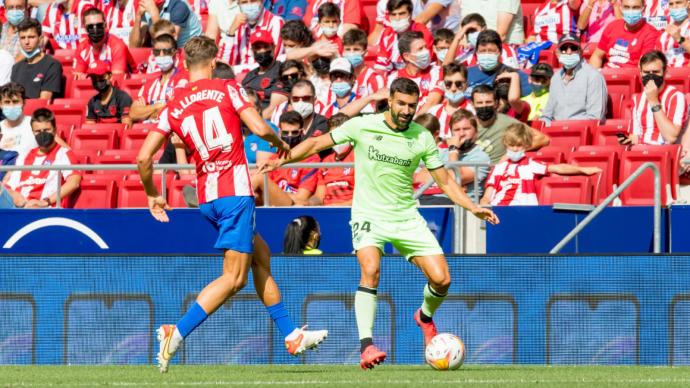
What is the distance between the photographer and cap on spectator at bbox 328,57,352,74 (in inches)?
628

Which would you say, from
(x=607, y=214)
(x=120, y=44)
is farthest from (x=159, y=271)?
(x=120, y=44)

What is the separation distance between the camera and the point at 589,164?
1370cm

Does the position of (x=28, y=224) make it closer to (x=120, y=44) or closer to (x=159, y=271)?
(x=159, y=271)

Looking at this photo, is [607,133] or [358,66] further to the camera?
[358,66]

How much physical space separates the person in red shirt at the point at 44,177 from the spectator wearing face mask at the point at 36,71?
2.69 m

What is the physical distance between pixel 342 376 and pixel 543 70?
7431mm

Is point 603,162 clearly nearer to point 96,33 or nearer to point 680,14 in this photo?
point 680,14

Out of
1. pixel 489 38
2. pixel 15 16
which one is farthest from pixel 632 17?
pixel 15 16

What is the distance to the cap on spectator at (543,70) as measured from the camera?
15.5m

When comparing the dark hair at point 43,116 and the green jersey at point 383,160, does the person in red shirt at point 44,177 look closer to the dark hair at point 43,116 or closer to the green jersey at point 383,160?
the dark hair at point 43,116

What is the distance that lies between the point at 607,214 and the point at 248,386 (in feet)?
19.1

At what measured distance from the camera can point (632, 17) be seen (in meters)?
16.1

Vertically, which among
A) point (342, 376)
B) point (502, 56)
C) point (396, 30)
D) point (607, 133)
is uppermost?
point (396, 30)

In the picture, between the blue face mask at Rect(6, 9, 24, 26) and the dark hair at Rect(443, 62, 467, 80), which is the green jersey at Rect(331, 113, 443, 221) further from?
the blue face mask at Rect(6, 9, 24, 26)
